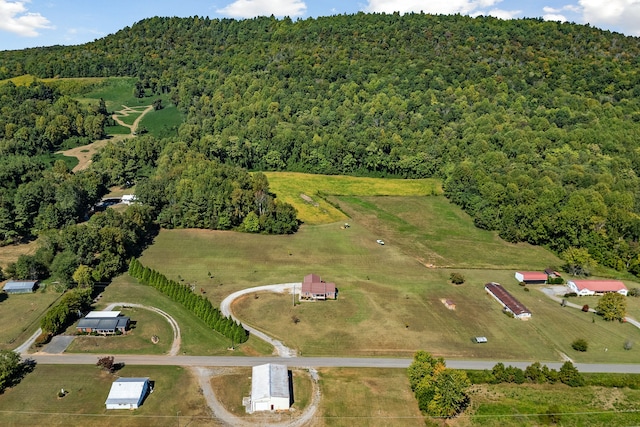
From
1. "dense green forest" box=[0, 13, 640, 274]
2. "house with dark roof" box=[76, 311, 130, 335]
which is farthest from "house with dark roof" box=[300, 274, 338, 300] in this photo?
"dense green forest" box=[0, 13, 640, 274]

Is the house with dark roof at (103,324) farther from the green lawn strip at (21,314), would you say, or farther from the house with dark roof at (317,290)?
the house with dark roof at (317,290)

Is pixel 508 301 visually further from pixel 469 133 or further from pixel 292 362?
pixel 469 133

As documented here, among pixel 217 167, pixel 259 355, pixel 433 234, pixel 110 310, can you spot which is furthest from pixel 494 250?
pixel 110 310

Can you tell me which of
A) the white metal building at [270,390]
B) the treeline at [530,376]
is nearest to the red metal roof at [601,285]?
the treeline at [530,376]

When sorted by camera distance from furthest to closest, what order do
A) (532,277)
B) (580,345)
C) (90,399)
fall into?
(532,277), (580,345), (90,399)

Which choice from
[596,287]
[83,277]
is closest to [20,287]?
[83,277]

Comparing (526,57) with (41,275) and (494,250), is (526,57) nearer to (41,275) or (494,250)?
(494,250)

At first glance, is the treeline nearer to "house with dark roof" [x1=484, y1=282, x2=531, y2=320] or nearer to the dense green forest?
"house with dark roof" [x1=484, y1=282, x2=531, y2=320]
